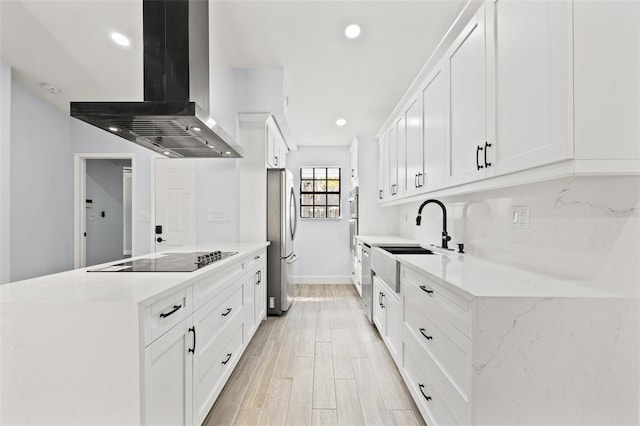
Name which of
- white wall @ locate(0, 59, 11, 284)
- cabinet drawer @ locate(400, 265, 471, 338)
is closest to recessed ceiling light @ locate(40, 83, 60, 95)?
white wall @ locate(0, 59, 11, 284)

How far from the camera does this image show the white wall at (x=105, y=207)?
542 centimetres

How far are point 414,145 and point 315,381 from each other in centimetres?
214

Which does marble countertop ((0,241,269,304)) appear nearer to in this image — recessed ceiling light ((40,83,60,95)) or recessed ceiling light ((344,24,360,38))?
recessed ceiling light ((344,24,360,38))

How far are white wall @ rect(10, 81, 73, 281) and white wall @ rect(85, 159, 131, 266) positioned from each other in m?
0.86

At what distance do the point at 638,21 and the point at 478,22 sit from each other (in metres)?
0.82

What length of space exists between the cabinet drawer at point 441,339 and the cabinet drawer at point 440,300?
2 cm

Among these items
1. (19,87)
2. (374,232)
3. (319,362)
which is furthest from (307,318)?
(19,87)

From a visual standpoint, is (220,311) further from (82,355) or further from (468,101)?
(468,101)

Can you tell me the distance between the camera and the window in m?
5.92

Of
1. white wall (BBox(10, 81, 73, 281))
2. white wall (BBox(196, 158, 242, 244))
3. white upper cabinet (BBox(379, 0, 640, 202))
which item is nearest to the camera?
white upper cabinet (BBox(379, 0, 640, 202))

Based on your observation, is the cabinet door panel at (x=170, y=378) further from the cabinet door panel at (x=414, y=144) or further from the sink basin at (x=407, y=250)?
the cabinet door panel at (x=414, y=144)

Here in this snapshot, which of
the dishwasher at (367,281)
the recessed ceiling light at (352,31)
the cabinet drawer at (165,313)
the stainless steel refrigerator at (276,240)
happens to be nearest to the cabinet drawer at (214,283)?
the cabinet drawer at (165,313)

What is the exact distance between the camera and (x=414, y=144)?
9.63ft

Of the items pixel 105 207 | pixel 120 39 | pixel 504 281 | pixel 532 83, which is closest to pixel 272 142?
pixel 120 39
